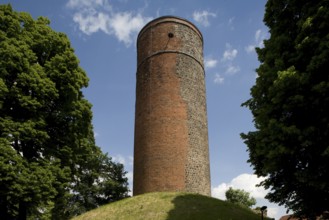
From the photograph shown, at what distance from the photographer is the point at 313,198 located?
10.0 m

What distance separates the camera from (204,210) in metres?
17.8

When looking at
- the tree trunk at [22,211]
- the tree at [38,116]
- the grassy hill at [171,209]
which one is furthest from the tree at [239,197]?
the tree trunk at [22,211]

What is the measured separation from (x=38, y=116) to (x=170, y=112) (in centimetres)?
1195

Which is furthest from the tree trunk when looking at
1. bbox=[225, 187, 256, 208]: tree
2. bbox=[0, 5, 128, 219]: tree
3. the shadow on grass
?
bbox=[225, 187, 256, 208]: tree

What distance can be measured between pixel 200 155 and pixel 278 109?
15597 mm

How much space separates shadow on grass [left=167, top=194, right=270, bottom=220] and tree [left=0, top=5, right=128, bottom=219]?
5965mm

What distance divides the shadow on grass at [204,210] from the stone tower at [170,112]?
13.0ft

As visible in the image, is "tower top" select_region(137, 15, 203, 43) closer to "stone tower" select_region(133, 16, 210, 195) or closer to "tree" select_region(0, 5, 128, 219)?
"stone tower" select_region(133, 16, 210, 195)

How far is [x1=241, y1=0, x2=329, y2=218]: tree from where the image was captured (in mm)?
9047

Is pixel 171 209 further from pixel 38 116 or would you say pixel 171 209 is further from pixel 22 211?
pixel 38 116

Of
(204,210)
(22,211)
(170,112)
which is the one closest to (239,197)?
(170,112)

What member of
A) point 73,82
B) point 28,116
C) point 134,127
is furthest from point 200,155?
point 28,116

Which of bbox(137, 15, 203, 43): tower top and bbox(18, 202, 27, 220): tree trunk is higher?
→ bbox(137, 15, 203, 43): tower top

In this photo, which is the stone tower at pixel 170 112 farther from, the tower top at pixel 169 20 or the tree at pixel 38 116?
the tree at pixel 38 116
